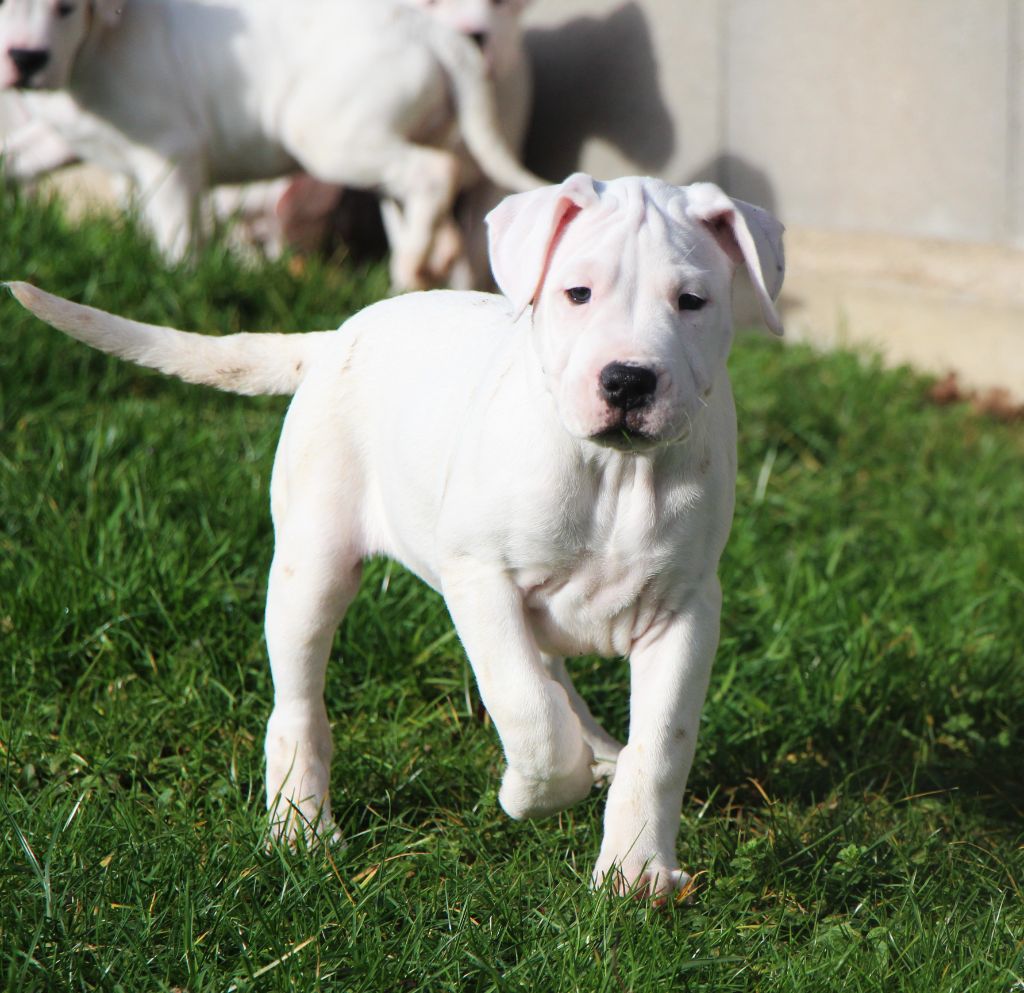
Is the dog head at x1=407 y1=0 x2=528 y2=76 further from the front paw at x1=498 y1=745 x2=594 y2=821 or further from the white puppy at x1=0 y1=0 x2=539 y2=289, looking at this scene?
the front paw at x1=498 y1=745 x2=594 y2=821

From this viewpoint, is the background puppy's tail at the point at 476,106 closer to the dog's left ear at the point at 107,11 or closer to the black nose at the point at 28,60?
the dog's left ear at the point at 107,11

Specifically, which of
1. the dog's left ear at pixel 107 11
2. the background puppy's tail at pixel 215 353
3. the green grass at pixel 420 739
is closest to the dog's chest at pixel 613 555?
the green grass at pixel 420 739

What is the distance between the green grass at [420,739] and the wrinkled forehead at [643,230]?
112cm

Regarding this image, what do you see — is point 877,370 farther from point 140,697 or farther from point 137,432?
point 140,697

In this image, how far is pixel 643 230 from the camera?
2451 mm

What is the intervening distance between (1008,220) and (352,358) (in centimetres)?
407

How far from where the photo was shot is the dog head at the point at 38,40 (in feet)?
19.1

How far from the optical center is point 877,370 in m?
6.18

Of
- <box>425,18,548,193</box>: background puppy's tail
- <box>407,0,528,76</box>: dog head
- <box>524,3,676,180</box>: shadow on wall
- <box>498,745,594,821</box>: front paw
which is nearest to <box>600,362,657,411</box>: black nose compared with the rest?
<box>498,745,594,821</box>: front paw

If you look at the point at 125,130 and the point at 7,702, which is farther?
the point at 125,130

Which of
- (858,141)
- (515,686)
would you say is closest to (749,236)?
(515,686)

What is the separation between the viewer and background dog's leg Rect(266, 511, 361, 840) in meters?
2.92

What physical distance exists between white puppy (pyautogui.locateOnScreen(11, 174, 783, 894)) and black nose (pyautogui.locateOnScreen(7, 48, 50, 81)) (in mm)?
3359

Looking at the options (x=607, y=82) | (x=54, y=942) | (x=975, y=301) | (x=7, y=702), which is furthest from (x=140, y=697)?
(x=607, y=82)
